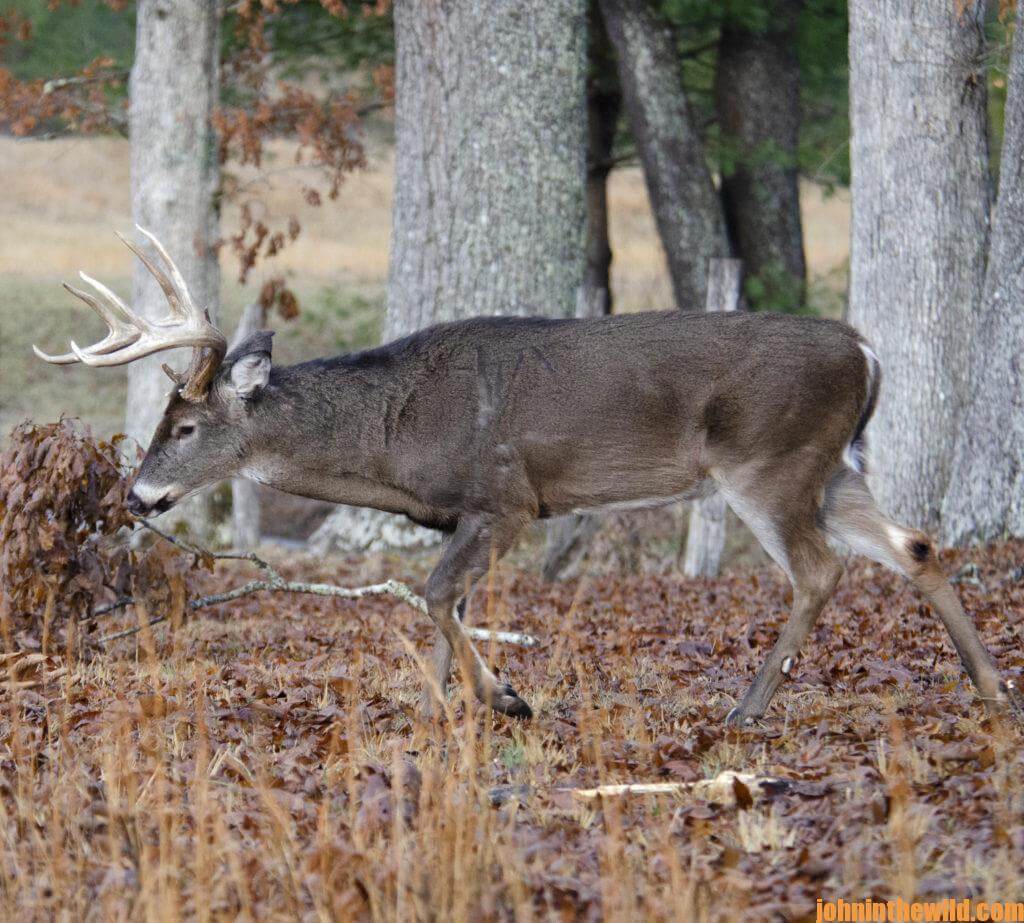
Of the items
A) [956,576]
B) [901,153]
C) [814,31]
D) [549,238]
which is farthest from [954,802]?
[814,31]

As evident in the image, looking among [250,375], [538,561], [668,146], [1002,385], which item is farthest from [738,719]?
[668,146]

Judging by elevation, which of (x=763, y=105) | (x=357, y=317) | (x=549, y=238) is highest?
(x=763, y=105)

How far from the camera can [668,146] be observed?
16.1 m

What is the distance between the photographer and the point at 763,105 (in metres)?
17.1

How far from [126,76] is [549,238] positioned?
6.50 metres

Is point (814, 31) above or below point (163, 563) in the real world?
above

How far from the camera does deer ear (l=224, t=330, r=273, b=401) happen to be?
24.3 feet

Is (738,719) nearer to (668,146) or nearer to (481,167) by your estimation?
(481,167)

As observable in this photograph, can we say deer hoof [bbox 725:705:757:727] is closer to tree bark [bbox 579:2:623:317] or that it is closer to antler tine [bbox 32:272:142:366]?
antler tine [bbox 32:272:142:366]

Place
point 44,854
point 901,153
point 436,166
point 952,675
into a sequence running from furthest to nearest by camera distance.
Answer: point 436,166 < point 901,153 < point 952,675 < point 44,854

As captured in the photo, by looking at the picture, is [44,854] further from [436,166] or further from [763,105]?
[763,105]

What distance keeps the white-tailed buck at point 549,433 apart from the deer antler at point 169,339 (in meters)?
0.01

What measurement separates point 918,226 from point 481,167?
392cm

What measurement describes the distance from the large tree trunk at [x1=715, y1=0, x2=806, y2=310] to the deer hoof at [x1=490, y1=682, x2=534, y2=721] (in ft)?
36.3
